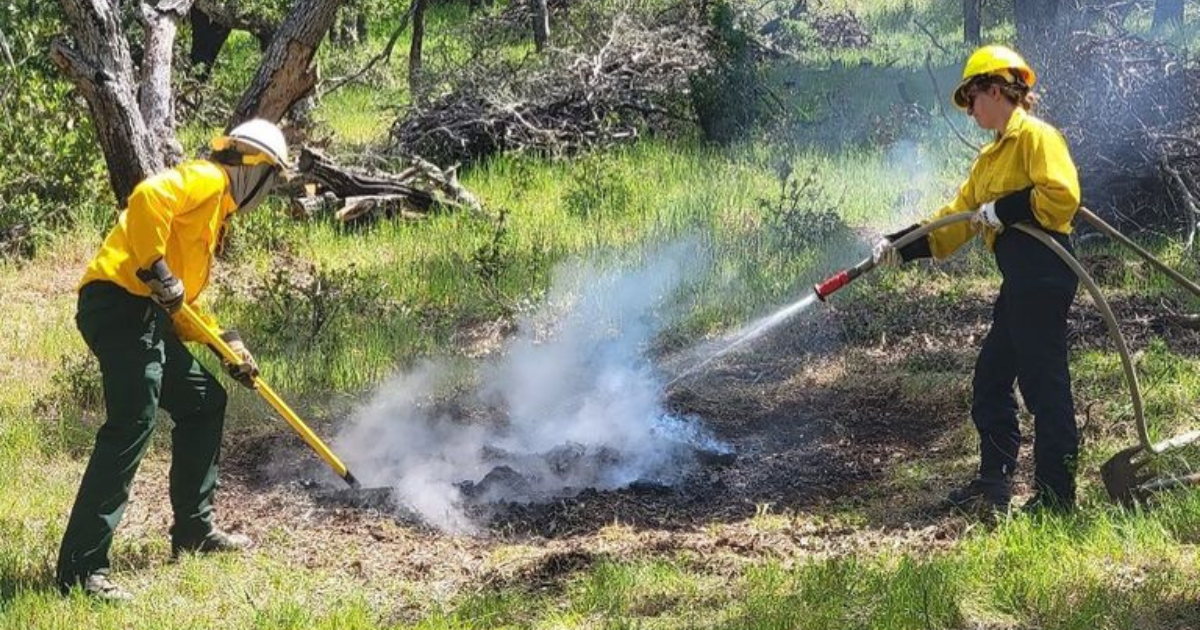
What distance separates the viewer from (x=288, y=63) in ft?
29.4

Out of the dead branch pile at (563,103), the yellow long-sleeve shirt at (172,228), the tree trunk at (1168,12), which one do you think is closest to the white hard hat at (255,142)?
the yellow long-sleeve shirt at (172,228)

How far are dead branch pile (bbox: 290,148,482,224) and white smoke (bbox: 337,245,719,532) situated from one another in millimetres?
2369

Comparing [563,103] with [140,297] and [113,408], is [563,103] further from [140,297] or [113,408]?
[113,408]

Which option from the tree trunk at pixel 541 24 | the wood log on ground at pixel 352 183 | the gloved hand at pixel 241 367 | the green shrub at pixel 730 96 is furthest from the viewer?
the tree trunk at pixel 541 24

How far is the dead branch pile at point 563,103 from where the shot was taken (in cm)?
1230

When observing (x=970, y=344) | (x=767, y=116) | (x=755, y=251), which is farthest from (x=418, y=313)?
(x=767, y=116)

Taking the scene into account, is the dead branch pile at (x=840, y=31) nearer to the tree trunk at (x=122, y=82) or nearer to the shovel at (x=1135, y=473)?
the tree trunk at (x=122, y=82)

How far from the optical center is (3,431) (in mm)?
6523

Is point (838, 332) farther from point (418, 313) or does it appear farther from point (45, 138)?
point (45, 138)

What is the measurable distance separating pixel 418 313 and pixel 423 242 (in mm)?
1486

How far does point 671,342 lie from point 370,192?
3.86m

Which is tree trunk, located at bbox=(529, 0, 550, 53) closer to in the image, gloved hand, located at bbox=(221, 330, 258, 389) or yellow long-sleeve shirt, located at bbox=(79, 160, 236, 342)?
gloved hand, located at bbox=(221, 330, 258, 389)

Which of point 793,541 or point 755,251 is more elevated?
point 755,251

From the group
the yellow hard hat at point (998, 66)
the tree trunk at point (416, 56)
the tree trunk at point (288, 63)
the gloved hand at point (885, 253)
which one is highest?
the tree trunk at point (416, 56)
